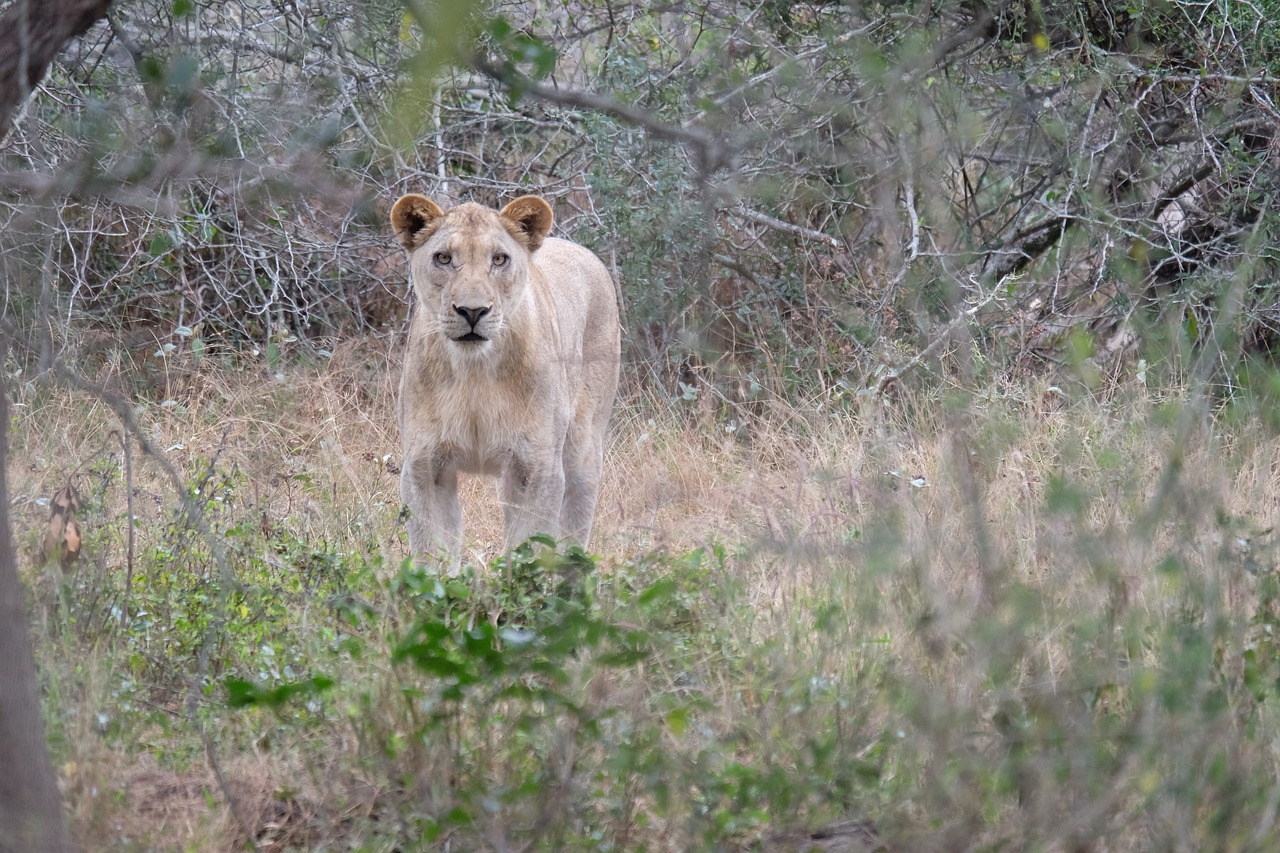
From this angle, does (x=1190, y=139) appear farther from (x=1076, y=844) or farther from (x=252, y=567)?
A: (x=1076, y=844)

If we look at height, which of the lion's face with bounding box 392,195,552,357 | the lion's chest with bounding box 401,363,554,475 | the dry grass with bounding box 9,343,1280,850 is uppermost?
the lion's face with bounding box 392,195,552,357

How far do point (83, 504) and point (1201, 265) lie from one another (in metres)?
5.05

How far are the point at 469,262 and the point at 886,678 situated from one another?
2859 mm

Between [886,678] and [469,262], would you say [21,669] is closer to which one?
[886,678]

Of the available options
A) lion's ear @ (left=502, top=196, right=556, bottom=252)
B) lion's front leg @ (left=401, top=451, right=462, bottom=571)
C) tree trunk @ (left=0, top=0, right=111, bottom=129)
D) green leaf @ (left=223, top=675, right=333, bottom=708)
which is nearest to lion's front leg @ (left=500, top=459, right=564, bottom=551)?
lion's front leg @ (left=401, top=451, right=462, bottom=571)

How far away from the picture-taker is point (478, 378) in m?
5.44

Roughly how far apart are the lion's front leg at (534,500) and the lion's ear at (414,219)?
0.95 meters

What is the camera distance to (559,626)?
3.14m

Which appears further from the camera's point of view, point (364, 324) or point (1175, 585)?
point (364, 324)

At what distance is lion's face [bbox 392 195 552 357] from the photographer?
5297 mm

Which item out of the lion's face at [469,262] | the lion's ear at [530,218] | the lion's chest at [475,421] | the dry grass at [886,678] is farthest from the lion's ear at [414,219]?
the dry grass at [886,678]

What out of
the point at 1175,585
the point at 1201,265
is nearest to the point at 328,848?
the point at 1175,585

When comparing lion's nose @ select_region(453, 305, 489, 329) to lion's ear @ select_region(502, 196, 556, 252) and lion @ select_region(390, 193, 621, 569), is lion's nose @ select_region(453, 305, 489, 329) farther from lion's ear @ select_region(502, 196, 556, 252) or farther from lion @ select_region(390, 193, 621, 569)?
lion's ear @ select_region(502, 196, 556, 252)

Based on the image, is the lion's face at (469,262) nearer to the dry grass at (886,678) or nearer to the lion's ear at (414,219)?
the lion's ear at (414,219)
